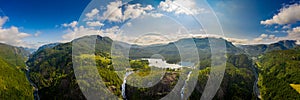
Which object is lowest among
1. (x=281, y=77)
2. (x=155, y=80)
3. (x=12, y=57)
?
(x=281, y=77)

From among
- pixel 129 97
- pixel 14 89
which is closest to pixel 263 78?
pixel 129 97

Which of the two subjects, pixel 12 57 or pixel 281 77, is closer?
pixel 281 77

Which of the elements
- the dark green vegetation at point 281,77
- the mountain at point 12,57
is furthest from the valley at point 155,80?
the mountain at point 12,57

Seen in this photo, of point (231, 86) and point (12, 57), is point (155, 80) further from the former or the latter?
point (12, 57)

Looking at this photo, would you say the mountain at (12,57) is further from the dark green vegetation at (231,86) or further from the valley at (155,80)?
the dark green vegetation at (231,86)

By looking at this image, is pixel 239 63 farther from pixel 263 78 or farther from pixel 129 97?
pixel 129 97

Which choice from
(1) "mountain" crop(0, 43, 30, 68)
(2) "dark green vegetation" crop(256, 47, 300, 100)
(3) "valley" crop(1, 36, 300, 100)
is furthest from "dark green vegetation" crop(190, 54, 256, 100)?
(1) "mountain" crop(0, 43, 30, 68)

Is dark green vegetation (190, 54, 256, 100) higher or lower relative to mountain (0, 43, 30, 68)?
lower

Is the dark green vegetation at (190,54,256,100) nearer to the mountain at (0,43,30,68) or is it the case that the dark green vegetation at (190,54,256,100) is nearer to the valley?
the valley

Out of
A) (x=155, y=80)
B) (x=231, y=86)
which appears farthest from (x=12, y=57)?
(x=155, y=80)

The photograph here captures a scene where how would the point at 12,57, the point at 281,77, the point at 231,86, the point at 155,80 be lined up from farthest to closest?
the point at 12,57 < the point at 281,77 < the point at 231,86 < the point at 155,80
